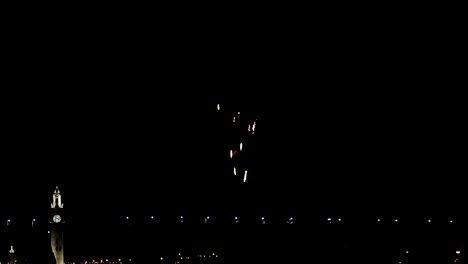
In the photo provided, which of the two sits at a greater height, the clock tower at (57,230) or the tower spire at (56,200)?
the tower spire at (56,200)

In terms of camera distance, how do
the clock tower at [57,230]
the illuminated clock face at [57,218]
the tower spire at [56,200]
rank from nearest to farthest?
the tower spire at [56,200], the clock tower at [57,230], the illuminated clock face at [57,218]

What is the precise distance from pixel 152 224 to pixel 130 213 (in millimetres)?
7807

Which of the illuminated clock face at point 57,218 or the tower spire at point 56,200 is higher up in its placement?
the tower spire at point 56,200

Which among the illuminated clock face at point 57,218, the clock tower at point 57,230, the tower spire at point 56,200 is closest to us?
the tower spire at point 56,200

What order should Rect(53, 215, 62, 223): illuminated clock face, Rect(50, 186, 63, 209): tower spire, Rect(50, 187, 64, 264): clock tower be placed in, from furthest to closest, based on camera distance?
Rect(53, 215, 62, 223): illuminated clock face
Rect(50, 187, 64, 264): clock tower
Rect(50, 186, 63, 209): tower spire

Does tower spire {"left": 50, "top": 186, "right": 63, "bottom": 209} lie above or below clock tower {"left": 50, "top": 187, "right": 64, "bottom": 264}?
above

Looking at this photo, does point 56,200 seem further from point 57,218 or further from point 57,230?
point 57,230

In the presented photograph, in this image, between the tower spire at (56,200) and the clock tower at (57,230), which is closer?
the tower spire at (56,200)

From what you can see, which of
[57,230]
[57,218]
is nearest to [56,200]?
[57,218]

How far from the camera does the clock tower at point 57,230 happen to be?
1310 inches

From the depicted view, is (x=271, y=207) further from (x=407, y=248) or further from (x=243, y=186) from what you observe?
(x=243, y=186)

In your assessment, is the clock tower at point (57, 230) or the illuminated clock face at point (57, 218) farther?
the illuminated clock face at point (57, 218)

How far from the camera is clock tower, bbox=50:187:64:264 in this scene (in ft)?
109

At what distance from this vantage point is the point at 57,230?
34.4 meters
